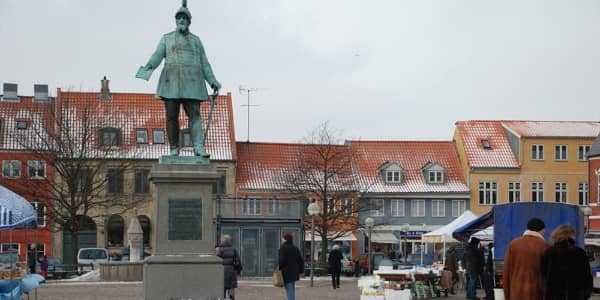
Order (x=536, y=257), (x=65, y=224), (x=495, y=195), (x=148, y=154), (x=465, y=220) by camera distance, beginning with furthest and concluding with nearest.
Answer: (x=495, y=195) → (x=148, y=154) → (x=65, y=224) → (x=465, y=220) → (x=536, y=257)

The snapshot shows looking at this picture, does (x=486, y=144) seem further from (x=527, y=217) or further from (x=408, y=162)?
(x=527, y=217)

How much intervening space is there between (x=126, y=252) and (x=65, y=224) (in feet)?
16.7

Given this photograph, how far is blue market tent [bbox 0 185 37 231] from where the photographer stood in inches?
881

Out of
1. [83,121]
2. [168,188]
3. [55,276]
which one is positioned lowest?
[55,276]

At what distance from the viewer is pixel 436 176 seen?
77.4 metres

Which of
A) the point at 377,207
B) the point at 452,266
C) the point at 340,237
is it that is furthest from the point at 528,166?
the point at 452,266

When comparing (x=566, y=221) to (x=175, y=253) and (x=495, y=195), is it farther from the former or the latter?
(x=495, y=195)

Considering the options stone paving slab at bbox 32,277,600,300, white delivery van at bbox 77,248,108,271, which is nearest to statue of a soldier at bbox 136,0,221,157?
stone paving slab at bbox 32,277,600,300

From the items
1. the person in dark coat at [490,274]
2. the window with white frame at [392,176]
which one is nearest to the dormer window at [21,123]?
the window with white frame at [392,176]

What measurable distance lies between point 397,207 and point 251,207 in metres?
29.6

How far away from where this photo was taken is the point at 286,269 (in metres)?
23.0

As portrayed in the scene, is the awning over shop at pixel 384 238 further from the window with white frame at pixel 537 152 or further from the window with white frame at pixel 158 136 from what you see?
the window with white frame at pixel 158 136

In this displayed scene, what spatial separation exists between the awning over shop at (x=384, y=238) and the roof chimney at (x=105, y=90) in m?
19.2

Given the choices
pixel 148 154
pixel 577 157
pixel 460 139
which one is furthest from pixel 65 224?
pixel 577 157
